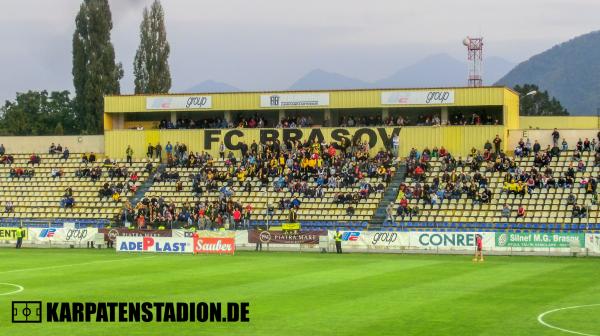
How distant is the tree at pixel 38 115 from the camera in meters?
125

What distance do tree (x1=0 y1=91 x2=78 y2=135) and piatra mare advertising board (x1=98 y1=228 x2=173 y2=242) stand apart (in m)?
59.0

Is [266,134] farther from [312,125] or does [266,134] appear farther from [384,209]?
[384,209]

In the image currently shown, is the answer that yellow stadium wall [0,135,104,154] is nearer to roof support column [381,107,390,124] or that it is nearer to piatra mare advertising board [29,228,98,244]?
piatra mare advertising board [29,228,98,244]

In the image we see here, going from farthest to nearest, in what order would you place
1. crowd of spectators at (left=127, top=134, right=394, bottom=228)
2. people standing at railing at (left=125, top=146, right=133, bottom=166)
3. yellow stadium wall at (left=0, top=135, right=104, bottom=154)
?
yellow stadium wall at (left=0, top=135, right=104, bottom=154)
people standing at railing at (left=125, top=146, right=133, bottom=166)
crowd of spectators at (left=127, top=134, right=394, bottom=228)

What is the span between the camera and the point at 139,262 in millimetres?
51844

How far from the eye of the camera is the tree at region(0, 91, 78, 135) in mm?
124812

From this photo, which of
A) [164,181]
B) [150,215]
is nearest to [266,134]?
[164,181]

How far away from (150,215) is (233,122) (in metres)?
16.3

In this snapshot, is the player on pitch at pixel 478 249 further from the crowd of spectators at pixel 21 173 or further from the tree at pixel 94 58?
the tree at pixel 94 58

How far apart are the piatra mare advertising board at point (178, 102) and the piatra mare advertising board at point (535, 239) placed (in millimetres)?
33481

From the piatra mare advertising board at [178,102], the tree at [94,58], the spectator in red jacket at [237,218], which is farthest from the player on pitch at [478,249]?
the tree at [94,58]

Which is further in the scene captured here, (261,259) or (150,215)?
(150,215)

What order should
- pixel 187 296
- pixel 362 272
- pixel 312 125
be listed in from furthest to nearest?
pixel 312 125 → pixel 362 272 → pixel 187 296

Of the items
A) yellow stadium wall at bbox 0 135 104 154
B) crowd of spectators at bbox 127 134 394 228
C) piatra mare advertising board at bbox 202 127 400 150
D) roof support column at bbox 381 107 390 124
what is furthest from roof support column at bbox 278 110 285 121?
yellow stadium wall at bbox 0 135 104 154
